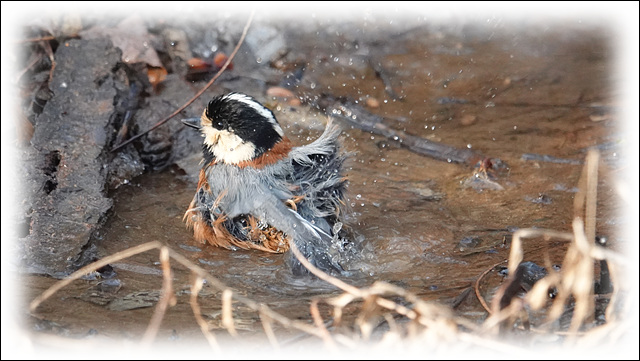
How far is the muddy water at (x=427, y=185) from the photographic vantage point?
429 centimetres

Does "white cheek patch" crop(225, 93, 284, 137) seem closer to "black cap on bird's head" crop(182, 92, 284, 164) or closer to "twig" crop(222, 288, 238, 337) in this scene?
"black cap on bird's head" crop(182, 92, 284, 164)

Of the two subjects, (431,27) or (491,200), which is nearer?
(491,200)

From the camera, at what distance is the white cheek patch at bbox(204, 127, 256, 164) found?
5465 millimetres

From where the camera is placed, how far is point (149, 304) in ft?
13.6

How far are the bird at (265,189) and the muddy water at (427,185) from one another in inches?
6.2

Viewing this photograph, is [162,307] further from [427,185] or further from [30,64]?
[30,64]

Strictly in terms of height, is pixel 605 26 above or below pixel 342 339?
above

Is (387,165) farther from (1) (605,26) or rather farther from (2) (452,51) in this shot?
(1) (605,26)

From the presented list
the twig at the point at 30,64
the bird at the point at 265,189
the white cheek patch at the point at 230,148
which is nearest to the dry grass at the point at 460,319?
the bird at the point at 265,189

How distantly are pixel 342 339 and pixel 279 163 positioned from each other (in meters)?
2.34

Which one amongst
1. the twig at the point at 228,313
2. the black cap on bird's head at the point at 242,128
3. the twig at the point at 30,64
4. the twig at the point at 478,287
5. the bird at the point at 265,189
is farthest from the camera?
the twig at the point at 30,64

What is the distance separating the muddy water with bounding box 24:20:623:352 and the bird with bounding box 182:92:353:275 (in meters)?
0.16

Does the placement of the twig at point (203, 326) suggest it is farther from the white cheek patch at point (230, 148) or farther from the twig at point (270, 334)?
the white cheek patch at point (230, 148)

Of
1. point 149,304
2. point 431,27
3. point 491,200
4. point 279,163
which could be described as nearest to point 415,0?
point 431,27
